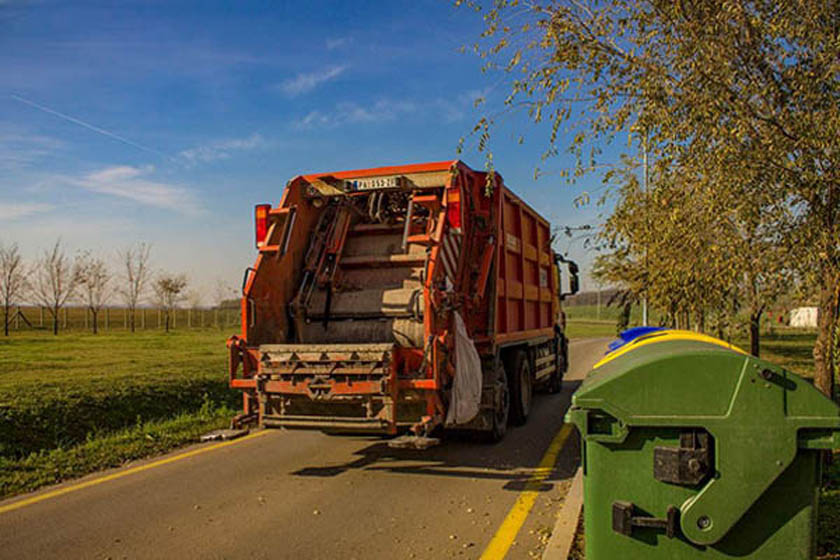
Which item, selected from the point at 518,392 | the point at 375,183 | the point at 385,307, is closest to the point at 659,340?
the point at 385,307

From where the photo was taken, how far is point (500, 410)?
8219 mm

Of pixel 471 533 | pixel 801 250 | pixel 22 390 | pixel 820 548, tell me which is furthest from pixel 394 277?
pixel 22 390

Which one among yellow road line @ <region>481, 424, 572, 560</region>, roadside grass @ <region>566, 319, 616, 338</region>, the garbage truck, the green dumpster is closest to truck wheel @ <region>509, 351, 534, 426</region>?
the garbage truck

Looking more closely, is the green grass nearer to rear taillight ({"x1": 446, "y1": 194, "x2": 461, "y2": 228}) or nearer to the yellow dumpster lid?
rear taillight ({"x1": 446, "y1": 194, "x2": 461, "y2": 228})

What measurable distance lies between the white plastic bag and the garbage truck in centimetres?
2

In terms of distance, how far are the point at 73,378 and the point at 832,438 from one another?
39.3 feet

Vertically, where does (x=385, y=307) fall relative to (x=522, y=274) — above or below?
below

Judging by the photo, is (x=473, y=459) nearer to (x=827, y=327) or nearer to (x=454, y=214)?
(x=454, y=214)

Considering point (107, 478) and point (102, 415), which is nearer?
point (107, 478)

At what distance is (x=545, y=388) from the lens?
13.2m

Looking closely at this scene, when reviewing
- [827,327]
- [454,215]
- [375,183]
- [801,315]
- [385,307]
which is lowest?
[801,315]

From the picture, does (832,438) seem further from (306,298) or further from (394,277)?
(306,298)

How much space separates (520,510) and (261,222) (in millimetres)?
4351

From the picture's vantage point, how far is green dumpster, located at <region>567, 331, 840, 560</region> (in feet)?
10.3
